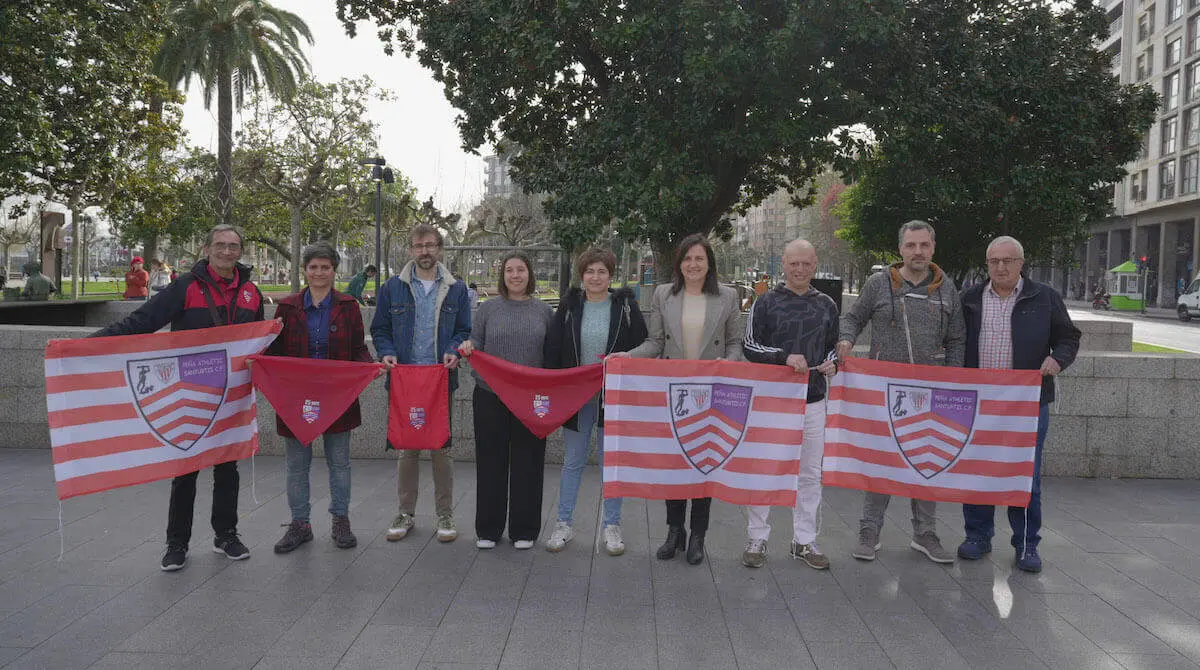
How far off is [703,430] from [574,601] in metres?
1.31

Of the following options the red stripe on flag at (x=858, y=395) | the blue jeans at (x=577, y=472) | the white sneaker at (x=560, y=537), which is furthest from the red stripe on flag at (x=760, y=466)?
the white sneaker at (x=560, y=537)

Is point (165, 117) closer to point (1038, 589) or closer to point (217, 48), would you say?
point (217, 48)

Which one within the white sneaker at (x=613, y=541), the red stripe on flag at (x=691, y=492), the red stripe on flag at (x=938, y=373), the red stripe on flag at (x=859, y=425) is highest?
the red stripe on flag at (x=938, y=373)

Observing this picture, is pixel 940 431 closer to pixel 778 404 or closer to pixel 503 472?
pixel 778 404

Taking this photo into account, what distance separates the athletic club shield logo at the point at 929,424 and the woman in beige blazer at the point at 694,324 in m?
1.05

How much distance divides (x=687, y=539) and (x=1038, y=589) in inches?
79.9

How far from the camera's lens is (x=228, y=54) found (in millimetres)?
25312

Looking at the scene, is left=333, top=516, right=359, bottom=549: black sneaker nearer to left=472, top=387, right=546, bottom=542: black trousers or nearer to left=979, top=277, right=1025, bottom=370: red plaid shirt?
left=472, top=387, right=546, bottom=542: black trousers

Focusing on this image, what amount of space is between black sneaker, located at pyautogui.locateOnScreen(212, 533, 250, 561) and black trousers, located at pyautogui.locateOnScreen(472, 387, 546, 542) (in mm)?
1370

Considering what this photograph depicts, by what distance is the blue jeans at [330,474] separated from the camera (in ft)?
16.8

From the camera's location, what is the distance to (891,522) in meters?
5.94

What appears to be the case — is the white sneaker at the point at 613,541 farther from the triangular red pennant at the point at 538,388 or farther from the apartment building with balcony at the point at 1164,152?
the apartment building with balcony at the point at 1164,152

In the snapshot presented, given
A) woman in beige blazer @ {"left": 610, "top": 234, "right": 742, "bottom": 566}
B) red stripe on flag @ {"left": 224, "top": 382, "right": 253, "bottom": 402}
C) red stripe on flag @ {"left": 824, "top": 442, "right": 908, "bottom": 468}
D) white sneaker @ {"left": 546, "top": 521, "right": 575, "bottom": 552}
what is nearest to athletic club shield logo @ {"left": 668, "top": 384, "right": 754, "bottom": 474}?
woman in beige blazer @ {"left": 610, "top": 234, "right": 742, "bottom": 566}

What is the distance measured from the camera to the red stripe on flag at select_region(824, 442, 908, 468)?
5.08 meters
